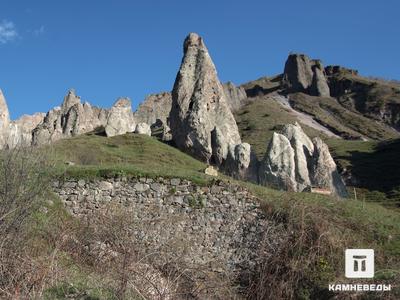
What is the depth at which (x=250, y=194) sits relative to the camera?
1462cm

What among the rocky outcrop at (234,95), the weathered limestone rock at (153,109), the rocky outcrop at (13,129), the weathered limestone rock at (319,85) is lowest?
the rocky outcrop at (13,129)

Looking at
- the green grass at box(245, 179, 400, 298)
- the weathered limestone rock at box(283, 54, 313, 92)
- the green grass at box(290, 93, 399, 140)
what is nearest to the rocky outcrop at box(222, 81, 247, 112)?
the green grass at box(290, 93, 399, 140)

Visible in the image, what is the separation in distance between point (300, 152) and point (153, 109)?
56.8 meters

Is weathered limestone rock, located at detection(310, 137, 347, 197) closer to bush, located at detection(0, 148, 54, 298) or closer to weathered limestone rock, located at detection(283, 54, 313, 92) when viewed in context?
bush, located at detection(0, 148, 54, 298)

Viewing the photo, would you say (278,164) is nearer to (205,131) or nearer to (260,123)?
(205,131)

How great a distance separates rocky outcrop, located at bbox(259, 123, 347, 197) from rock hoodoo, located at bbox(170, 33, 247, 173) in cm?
792

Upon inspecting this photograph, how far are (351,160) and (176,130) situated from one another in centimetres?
1494

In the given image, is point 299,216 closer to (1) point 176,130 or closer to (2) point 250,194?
(2) point 250,194

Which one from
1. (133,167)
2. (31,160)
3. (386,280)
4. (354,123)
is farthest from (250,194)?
(354,123)

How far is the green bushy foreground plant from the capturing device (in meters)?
7.49

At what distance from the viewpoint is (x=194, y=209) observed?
14.5 m

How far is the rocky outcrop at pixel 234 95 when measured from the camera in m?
88.9

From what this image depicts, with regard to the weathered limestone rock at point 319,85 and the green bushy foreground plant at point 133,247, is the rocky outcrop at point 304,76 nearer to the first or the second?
the weathered limestone rock at point 319,85

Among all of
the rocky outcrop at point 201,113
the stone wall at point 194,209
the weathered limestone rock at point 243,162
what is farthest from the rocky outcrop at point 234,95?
the stone wall at point 194,209
